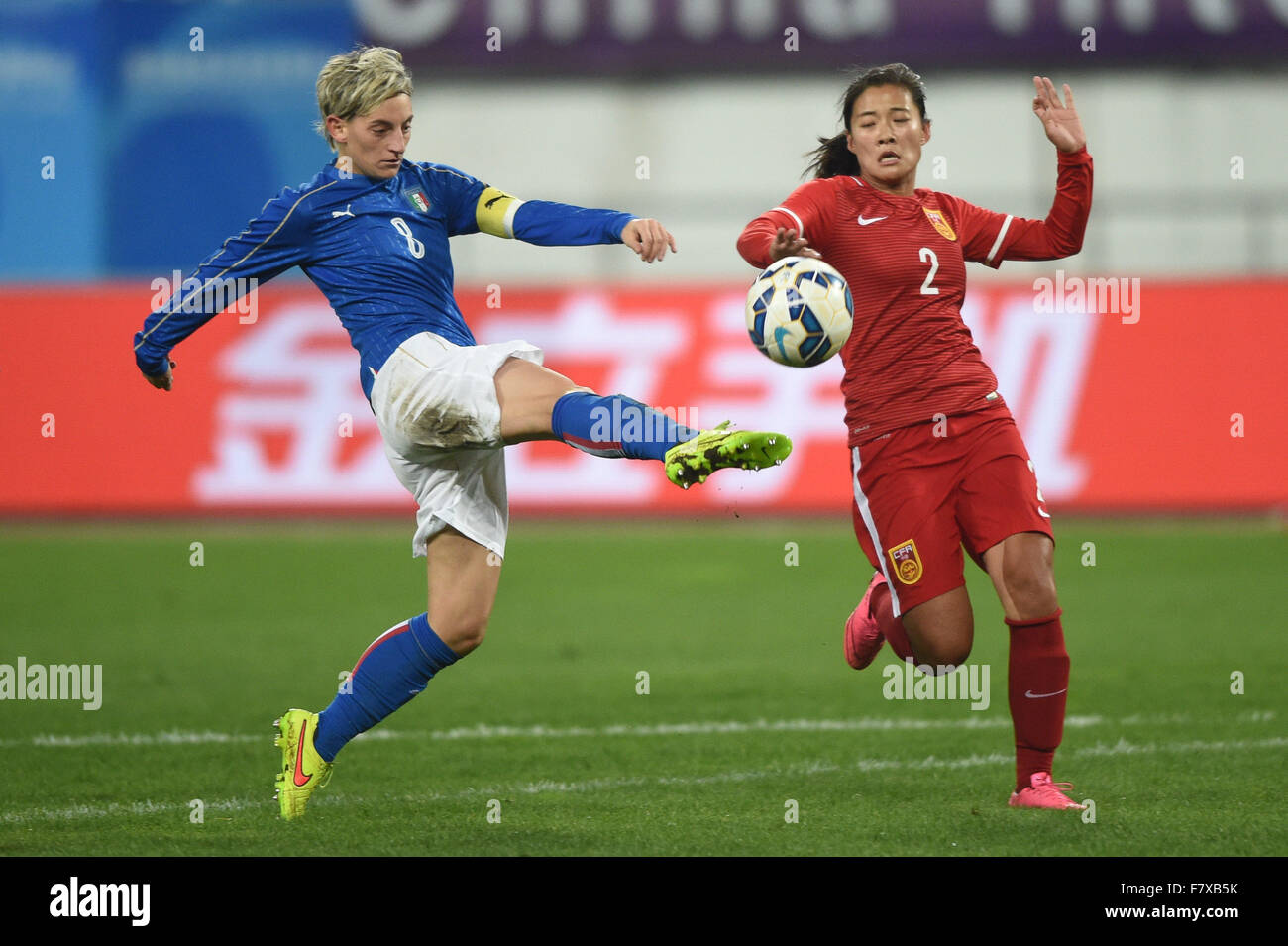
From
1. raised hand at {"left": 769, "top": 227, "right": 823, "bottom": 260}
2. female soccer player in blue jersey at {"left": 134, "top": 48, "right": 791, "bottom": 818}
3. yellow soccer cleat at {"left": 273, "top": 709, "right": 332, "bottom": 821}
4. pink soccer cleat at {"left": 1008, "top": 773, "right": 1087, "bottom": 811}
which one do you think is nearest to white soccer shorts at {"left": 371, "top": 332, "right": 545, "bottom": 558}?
female soccer player in blue jersey at {"left": 134, "top": 48, "right": 791, "bottom": 818}

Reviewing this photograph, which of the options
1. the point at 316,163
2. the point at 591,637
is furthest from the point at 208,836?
the point at 316,163

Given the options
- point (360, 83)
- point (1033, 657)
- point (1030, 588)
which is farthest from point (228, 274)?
point (1033, 657)

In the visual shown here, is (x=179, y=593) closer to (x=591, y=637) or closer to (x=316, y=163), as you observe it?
(x=591, y=637)

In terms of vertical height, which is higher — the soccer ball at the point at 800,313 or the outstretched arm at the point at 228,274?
the outstretched arm at the point at 228,274

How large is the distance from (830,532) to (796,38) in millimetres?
6307

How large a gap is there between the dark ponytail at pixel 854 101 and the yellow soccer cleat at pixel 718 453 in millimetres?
1380

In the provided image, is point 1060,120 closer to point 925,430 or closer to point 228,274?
point 925,430

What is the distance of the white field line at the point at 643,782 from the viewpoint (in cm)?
533

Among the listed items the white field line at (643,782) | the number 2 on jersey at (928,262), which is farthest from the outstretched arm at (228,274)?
the number 2 on jersey at (928,262)

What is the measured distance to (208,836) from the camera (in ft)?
16.1

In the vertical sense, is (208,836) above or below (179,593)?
below

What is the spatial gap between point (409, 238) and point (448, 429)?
0.68 metres

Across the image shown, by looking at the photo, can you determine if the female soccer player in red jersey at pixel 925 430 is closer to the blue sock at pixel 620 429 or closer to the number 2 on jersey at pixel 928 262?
the number 2 on jersey at pixel 928 262

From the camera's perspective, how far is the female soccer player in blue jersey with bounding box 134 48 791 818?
4906 millimetres
